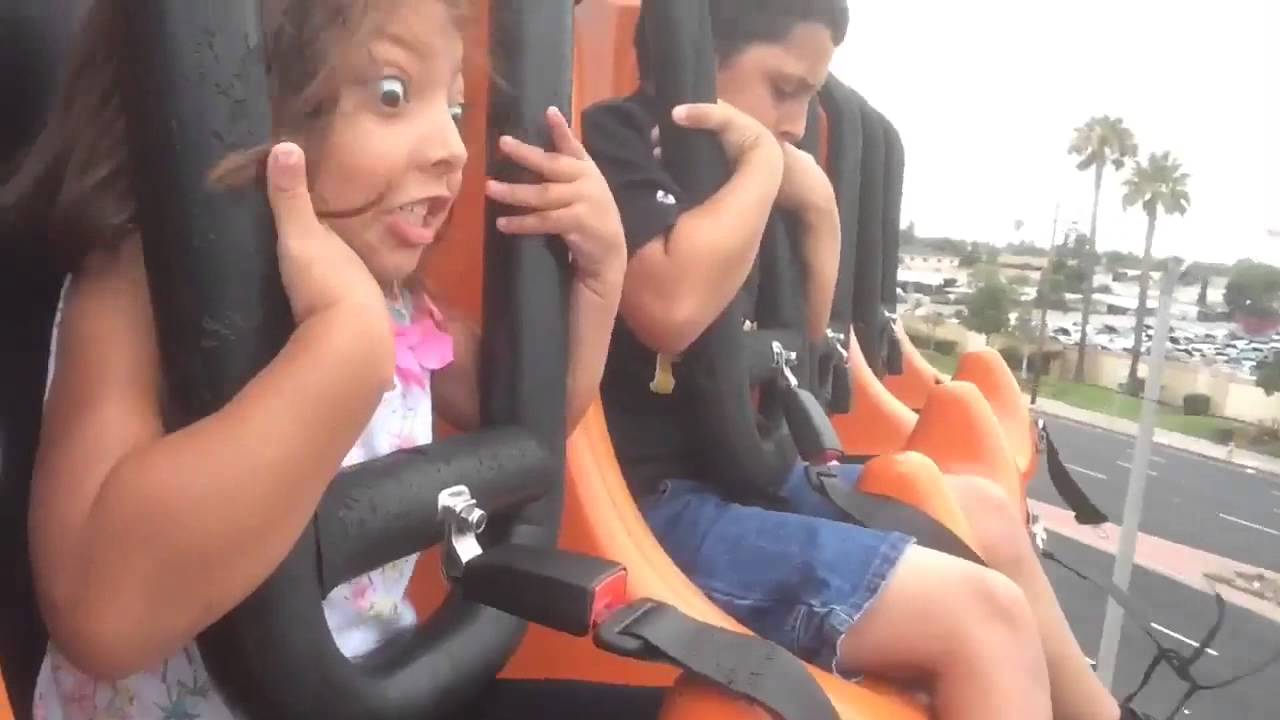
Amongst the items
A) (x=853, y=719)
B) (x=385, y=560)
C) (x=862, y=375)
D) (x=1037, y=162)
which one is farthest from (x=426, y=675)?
(x=1037, y=162)

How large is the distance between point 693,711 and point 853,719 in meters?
0.11

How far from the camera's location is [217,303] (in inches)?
11.1

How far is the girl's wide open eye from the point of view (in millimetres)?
336

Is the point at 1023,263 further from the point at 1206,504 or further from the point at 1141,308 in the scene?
the point at 1206,504

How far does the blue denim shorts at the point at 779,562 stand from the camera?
0.55 meters

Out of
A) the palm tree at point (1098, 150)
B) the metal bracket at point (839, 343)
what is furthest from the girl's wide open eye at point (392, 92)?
the palm tree at point (1098, 150)

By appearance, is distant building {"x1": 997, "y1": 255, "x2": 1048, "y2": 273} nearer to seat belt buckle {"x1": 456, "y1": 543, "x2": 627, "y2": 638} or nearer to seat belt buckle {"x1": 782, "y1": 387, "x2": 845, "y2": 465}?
seat belt buckle {"x1": 782, "y1": 387, "x2": 845, "y2": 465}

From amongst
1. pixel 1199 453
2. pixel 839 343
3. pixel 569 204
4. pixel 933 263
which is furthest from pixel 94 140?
pixel 1199 453

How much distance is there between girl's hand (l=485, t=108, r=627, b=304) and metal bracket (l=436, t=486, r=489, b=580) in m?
0.10

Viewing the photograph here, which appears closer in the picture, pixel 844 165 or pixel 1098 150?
pixel 844 165

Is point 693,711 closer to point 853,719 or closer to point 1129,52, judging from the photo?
point 853,719

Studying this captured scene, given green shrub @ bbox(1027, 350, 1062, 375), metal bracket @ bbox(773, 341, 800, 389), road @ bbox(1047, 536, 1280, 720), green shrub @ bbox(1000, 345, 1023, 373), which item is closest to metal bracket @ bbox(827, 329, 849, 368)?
metal bracket @ bbox(773, 341, 800, 389)

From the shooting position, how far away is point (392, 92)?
338mm

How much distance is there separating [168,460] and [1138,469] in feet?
4.13
